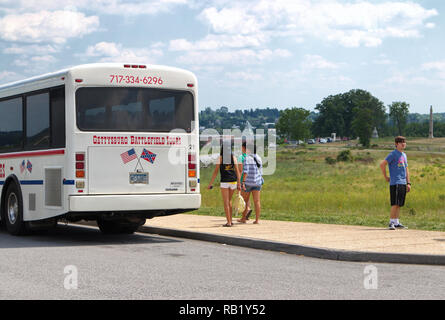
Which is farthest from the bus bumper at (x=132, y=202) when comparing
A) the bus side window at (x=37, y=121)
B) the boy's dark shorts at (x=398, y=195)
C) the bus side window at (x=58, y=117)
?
the boy's dark shorts at (x=398, y=195)

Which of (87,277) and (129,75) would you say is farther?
(129,75)

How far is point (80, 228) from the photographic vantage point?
58.6 ft

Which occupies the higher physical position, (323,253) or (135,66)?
(135,66)

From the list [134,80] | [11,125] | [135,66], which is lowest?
[11,125]

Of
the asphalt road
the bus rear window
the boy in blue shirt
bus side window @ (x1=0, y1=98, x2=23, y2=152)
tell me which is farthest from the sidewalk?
bus side window @ (x1=0, y1=98, x2=23, y2=152)

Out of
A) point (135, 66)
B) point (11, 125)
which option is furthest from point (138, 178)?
point (11, 125)

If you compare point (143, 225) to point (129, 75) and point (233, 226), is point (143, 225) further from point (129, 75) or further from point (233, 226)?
point (129, 75)

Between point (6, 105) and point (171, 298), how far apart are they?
31.1 feet

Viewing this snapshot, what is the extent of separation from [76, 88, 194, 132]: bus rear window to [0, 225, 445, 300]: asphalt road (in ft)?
7.49

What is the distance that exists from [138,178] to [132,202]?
503 mm

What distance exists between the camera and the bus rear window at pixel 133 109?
13414mm

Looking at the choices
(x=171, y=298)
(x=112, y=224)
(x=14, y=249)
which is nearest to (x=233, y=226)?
(x=112, y=224)

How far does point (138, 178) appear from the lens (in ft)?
45.1
